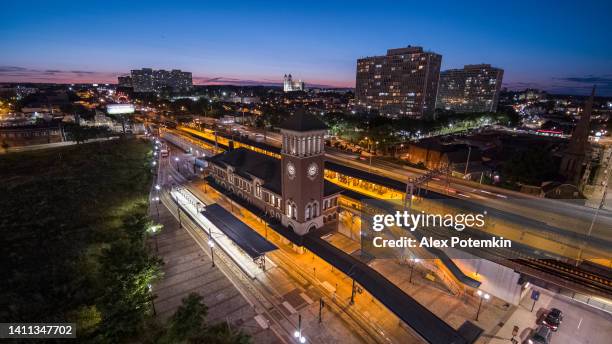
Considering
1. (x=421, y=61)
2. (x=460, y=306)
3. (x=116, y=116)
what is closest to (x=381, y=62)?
(x=421, y=61)

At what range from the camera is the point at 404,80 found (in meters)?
183

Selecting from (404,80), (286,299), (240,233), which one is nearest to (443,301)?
(286,299)

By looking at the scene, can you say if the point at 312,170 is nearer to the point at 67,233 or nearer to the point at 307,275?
the point at 307,275

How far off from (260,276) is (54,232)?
3105 cm

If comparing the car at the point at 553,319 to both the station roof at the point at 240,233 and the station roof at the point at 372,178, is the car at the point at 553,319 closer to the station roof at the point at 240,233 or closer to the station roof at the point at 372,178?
the station roof at the point at 372,178

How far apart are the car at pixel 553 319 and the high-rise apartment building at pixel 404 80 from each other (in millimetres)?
164822

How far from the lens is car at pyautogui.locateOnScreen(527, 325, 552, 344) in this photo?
2547 centimetres

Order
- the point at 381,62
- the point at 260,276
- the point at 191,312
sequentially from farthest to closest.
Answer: the point at 381,62, the point at 260,276, the point at 191,312

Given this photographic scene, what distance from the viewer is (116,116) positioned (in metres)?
143

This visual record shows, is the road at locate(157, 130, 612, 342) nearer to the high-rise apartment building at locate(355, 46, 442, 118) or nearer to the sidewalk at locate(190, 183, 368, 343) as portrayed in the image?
the sidewalk at locate(190, 183, 368, 343)

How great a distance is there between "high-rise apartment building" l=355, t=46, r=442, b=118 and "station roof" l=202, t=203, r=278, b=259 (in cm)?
16120

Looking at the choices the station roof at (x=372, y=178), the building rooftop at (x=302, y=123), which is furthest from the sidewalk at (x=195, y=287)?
the station roof at (x=372, y=178)

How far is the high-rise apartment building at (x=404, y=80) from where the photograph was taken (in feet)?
577

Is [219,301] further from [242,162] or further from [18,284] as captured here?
[242,162]
